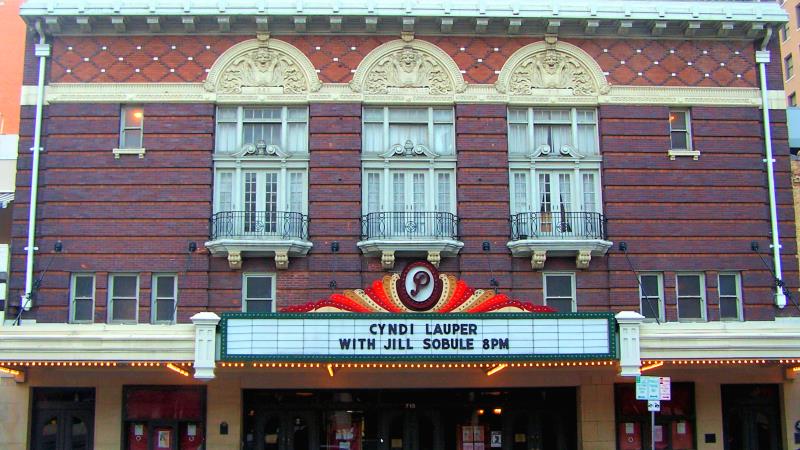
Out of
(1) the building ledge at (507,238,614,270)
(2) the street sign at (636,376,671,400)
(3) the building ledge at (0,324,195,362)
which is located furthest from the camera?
(1) the building ledge at (507,238,614,270)

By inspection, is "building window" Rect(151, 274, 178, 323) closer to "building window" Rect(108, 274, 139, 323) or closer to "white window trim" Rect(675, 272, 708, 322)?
"building window" Rect(108, 274, 139, 323)

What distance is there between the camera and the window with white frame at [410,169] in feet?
80.1

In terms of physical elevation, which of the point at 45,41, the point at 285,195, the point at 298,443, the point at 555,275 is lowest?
the point at 298,443

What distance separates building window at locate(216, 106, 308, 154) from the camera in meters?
24.9

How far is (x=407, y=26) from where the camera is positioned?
25.0 m

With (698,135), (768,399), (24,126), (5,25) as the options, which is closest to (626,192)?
(698,135)

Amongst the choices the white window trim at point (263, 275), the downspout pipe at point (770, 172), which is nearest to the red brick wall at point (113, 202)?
the white window trim at point (263, 275)

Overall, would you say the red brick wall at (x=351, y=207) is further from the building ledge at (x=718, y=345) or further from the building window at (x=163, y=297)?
the building ledge at (x=718, y=345)

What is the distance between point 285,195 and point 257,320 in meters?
4.86

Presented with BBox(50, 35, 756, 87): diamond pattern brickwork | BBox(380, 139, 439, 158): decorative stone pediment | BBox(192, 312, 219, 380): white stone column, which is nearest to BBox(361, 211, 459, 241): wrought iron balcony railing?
BBox(380, 139, 439, 158): decorative stone pediment

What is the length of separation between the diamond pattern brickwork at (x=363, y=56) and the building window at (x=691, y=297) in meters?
5.41

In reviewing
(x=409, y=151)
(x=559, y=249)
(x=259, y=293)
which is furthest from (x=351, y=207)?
(x=559, y=249)

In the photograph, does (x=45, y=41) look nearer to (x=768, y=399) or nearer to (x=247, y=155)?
(x=247, y=155)

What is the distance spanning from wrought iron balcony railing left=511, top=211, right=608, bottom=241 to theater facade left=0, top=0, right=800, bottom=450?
0.06 meters
